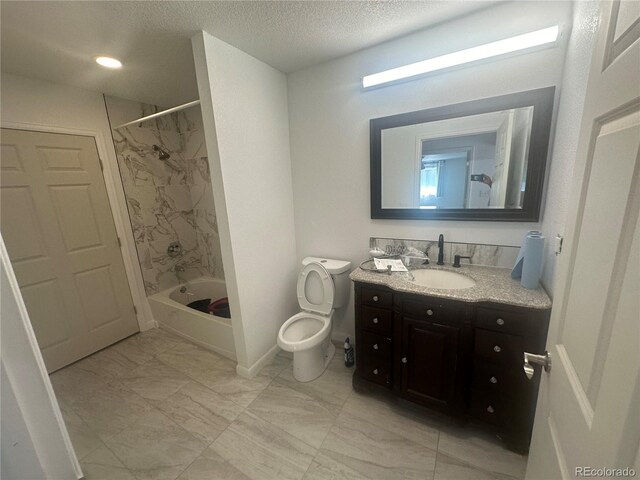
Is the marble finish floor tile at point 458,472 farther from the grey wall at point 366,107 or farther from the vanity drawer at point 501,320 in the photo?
the grey wall at point 366,107

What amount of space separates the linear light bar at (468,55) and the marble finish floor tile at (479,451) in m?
2.15

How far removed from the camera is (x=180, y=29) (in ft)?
4.62

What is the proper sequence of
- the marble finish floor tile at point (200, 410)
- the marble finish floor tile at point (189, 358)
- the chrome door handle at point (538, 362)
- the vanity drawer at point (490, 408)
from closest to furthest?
the chrome door handle at point (538, 362), the vanity drawer at point (490, 408), the marble finish floor tile at point (200, 410), the marble finish floor tile at point (189, 358)

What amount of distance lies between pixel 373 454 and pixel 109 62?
3018 millimetres

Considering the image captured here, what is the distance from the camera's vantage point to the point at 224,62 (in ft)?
5.16

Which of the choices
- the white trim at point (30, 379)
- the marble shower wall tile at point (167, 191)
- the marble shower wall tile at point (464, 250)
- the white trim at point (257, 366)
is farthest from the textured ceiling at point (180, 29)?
the white trim at point (257, 366)

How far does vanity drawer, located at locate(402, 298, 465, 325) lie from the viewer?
1313 millimetres

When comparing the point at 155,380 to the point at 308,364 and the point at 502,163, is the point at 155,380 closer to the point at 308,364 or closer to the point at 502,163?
the point at 308,364

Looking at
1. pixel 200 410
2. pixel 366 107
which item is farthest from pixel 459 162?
pixel 200 410

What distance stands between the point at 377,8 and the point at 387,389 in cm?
227

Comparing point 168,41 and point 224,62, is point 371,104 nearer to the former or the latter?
point 224,62

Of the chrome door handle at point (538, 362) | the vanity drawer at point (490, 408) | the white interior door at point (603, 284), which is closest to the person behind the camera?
the white interior door at point (603, 284)

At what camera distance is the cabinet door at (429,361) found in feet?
4.48

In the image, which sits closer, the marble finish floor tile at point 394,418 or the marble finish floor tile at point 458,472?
the marble finish floor tile at point 458,472
